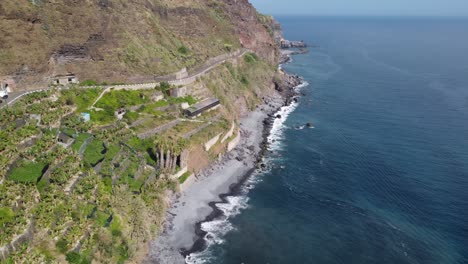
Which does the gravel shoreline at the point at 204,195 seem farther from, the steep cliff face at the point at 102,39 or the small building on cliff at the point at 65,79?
the small building on cliff at the point at 65,79

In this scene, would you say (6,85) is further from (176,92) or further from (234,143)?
(234,143)

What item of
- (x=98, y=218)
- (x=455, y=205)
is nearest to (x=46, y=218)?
(x=98, y=218)

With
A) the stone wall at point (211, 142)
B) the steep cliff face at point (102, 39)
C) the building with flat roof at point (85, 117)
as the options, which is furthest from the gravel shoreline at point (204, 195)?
the steep cliff face at point (102, 39)

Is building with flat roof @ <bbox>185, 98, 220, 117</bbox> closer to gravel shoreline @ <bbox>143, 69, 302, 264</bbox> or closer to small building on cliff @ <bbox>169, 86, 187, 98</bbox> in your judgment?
small building on cliff @ <bbox>169, 86, 187, 98</bbox>

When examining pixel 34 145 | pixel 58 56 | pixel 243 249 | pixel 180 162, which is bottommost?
pixel 243 249

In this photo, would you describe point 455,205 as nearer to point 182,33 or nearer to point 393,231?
point 393,231
